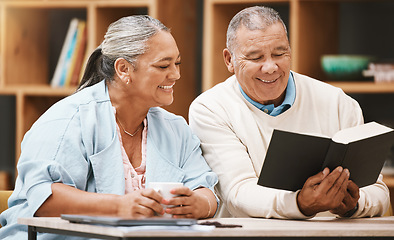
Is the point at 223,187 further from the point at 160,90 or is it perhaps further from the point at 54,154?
the point at 54,154

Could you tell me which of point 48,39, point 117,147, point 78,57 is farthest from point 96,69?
point 48,39

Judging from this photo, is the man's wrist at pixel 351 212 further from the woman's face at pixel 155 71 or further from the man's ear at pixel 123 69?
the man's ear at pixel 123 69

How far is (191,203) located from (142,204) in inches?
6.8

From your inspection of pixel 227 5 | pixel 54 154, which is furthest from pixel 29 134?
pixel 227 5

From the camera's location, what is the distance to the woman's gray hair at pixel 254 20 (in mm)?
2285

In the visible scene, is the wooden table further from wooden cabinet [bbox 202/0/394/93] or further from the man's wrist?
wooden cabinet [bbox 202/0/394/93]

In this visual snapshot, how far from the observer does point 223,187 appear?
7.27 ft

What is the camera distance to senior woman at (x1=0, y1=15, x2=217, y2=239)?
1.87 meters

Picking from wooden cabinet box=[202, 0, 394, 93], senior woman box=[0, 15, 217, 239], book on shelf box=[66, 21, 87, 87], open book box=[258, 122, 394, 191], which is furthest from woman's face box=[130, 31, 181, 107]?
book on shelf box=[66, 21, 87, 87]

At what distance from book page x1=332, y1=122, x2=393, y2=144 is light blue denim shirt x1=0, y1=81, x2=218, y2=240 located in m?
0.44

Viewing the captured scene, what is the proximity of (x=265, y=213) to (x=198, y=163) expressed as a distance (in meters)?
0.29

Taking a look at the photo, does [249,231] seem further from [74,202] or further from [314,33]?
[314,33]

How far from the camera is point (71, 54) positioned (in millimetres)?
3619

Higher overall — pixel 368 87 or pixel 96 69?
pixel 96 69
